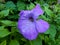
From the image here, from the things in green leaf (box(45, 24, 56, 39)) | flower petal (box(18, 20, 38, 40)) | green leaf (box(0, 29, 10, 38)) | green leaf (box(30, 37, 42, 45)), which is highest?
flower petal (box(18, 20, 38, 40))

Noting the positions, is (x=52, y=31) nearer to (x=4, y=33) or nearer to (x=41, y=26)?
(x=41, y=26)

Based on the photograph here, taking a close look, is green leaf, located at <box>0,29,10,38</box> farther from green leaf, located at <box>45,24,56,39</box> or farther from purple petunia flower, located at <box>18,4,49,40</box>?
green leaf, located at <box>45,24,56,39</box>

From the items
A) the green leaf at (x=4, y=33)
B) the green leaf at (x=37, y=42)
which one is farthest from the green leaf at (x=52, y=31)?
the green leaf at (x=4, y=33)

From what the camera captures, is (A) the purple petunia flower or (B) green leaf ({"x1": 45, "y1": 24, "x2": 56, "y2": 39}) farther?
(B) green leaf ({"x1": 45, "y1": 24, "x2": 56, "y2": 39})

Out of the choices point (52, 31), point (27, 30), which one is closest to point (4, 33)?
point (27, 30)

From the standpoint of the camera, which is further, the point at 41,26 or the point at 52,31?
the point at 52,31

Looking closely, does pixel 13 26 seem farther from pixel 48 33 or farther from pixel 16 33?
pixel 48 33

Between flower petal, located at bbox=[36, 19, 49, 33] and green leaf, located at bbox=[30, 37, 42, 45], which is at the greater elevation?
flower petal, located at bbox=[36, 19, 49, 33]

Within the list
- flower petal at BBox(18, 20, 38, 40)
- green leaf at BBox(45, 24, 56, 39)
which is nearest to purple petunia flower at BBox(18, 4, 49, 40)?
flower petal at BBox(18, 20, 38, 40)

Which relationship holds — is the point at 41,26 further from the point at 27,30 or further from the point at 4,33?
the point at 4,33
